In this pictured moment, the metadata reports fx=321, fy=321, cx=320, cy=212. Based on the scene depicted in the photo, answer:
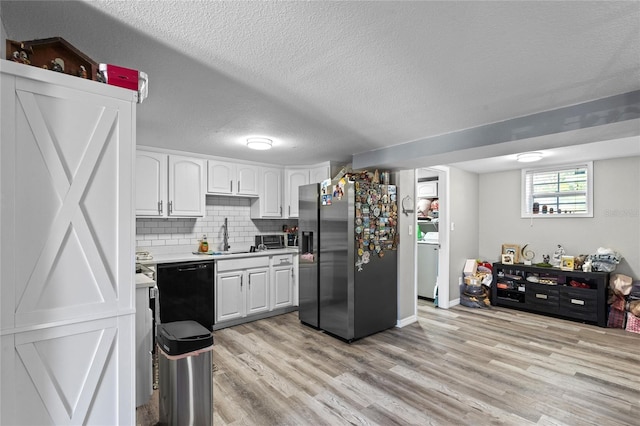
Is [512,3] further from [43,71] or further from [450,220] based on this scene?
[450,220]

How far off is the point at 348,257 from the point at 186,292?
74.6 inches

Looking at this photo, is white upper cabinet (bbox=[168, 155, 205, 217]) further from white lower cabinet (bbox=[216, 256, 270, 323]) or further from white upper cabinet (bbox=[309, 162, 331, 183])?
white upper cabinet (bbox=[309, 162, 331, 183])

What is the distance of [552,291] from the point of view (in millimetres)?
4613

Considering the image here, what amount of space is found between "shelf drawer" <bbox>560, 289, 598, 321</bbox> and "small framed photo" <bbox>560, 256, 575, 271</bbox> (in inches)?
13.2

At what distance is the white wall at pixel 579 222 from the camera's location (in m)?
4.41

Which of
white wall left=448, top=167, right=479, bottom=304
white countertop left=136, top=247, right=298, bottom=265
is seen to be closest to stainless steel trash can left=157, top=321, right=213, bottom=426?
white countertop left=136, top=247, right=298, bottom=265

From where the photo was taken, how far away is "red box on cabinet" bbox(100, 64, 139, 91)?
144 cm

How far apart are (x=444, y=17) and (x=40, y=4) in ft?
5.46

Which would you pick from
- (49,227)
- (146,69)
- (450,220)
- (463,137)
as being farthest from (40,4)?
(450,220)

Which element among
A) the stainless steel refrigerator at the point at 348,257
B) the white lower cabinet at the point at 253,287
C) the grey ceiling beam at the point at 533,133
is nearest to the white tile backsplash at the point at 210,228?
the white lower cabinet at the point at 253,287

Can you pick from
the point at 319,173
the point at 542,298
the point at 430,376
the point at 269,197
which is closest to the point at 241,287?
the point at 269,197

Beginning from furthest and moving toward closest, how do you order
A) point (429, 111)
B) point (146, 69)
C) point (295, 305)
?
point (295, 305) < point (429, 111) < point (146, 69)

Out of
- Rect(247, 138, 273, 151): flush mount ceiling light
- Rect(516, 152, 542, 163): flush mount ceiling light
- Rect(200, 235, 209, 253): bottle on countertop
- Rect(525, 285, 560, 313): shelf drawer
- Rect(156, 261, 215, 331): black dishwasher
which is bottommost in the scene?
Rect(525, 285, 560, 313): shelf drawer

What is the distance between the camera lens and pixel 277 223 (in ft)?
17.5
